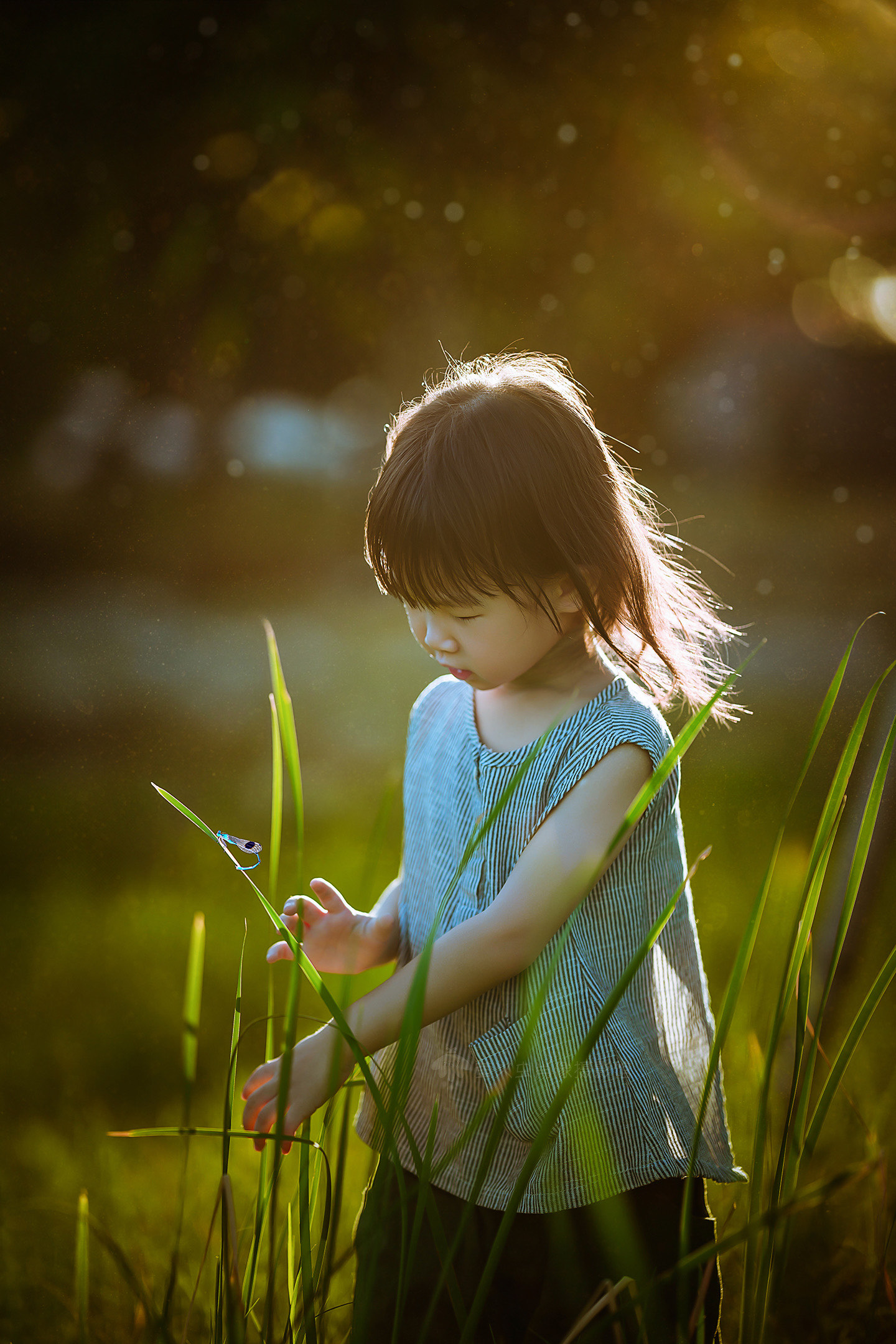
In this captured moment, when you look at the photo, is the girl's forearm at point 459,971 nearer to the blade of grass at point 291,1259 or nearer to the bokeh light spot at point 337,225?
the blade of grass at point 291,1259

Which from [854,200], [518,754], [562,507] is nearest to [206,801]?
[518,754]

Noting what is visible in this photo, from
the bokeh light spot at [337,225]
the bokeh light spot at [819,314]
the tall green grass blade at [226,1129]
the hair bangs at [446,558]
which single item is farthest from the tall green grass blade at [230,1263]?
the bokeh light spot at [819,314]

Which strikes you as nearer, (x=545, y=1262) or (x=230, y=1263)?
(x=230, y=1263)

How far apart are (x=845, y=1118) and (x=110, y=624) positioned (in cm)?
98

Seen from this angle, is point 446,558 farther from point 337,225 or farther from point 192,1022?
point 337,225

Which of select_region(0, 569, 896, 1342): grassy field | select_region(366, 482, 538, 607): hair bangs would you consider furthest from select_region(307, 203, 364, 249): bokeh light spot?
select_region(366, 482, 538, 607): hair bangs

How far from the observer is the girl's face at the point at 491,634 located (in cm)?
55

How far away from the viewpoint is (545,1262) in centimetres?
60

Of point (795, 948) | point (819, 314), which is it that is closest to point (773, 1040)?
point (795, 948)

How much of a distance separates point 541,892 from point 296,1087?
0.18 m

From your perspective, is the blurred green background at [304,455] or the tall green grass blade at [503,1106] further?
the blurred green background at [304,455]

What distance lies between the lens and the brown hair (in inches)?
21.4

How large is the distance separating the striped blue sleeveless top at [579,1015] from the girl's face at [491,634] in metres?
0.06

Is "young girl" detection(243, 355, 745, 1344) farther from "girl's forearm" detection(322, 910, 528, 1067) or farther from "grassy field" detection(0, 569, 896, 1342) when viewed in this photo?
"grassy field" detection(0, 569, 896, 1342)
